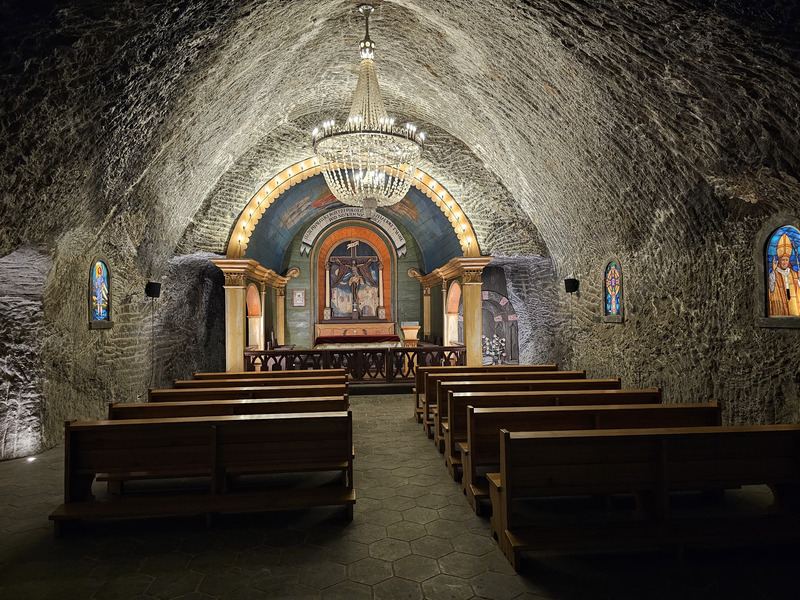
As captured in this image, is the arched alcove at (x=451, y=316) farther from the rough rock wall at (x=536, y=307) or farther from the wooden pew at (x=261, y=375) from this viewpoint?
the wooden pew at (x=261, y=375)

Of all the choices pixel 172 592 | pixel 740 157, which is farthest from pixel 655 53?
pixel 172 592

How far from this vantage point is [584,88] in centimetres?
639

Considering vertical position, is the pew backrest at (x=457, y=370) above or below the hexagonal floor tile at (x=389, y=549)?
above

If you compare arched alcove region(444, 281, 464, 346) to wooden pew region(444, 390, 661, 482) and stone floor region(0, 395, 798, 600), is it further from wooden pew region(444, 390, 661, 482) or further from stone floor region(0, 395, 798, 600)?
stone floor region(0, 395, 798, 600)

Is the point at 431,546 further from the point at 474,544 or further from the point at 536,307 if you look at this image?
the point at 536,307

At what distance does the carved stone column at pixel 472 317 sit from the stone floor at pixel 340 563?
734cm

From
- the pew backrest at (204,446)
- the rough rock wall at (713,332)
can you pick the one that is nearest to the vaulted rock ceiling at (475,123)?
the rough rock wall at (713,332)

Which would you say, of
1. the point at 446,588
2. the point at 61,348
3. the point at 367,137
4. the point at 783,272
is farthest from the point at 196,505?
the point at 783,272

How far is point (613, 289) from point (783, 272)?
342cm

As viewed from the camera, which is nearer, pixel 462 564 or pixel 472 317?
pixel 462 564

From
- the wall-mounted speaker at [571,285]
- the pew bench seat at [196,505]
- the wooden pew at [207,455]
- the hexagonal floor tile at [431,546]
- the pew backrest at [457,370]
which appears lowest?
the hexagonal floor tile at [431,546]

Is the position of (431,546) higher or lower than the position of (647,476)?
lower

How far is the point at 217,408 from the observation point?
4707 millimetres

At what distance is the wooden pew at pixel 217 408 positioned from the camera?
15.0 ft
